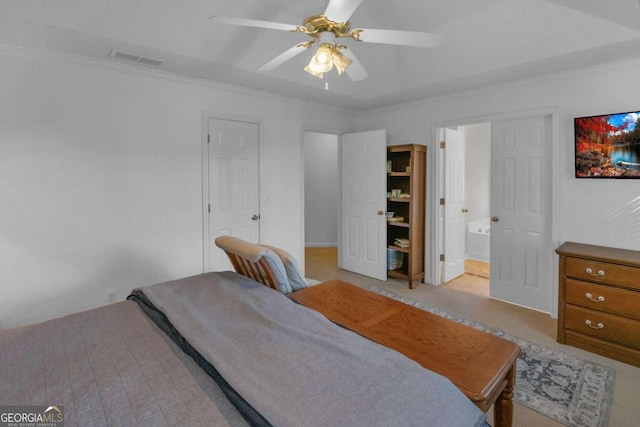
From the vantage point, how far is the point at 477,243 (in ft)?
17.4

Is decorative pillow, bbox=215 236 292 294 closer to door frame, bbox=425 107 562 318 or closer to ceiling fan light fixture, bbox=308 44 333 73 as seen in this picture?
ceiling fan light fixture, bbox=308 44 333 73

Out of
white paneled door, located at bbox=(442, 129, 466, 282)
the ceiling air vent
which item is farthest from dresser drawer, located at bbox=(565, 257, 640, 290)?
the ceiling air vent

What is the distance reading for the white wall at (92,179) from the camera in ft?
8.09

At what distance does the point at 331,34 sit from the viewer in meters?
1.88

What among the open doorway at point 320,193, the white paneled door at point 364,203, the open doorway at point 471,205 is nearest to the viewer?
the open doorway at point 471,205

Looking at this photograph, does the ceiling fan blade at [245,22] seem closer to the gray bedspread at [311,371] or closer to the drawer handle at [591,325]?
the gray bedspread at [311,371]

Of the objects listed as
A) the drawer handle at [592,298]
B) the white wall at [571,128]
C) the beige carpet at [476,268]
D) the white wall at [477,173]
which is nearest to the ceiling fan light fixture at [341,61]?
the white wall at [571,128]

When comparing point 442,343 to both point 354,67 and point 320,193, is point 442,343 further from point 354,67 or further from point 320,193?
point 320,193

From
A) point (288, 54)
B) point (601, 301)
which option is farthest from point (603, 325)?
point (288, 54)

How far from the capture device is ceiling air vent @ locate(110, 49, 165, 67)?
2.61m

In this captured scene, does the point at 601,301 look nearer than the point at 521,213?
Yes

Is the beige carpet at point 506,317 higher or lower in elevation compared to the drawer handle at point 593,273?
lower

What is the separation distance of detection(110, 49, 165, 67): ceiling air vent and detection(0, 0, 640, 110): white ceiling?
0.05 metres

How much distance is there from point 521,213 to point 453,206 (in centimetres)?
94
